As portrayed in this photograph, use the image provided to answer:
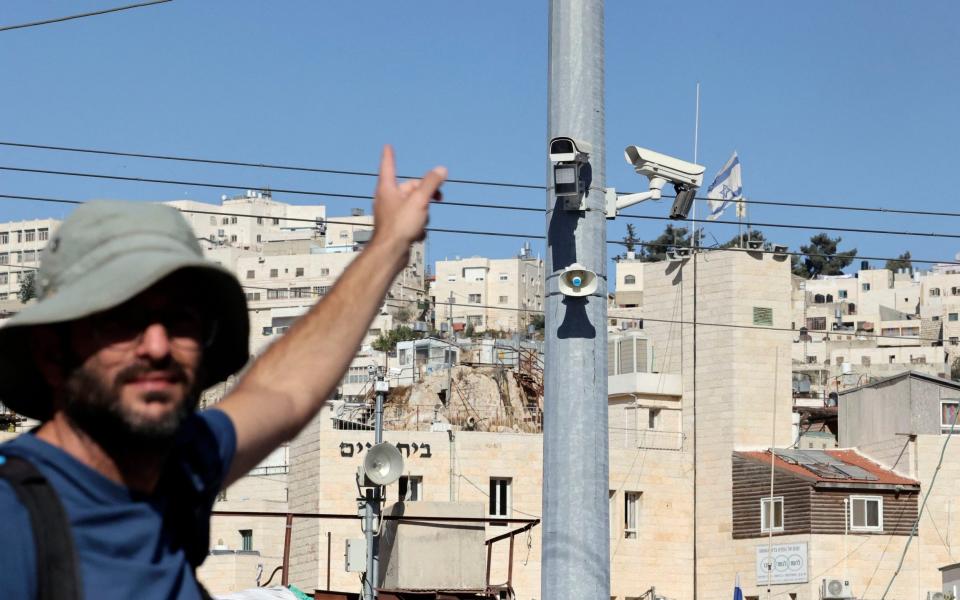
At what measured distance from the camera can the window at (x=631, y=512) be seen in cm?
5256

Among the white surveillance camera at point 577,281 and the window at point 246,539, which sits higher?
the white surveillance camera at point 577,281

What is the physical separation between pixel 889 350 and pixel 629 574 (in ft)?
241

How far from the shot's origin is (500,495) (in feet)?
168

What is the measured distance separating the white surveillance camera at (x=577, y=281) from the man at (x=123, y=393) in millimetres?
7736

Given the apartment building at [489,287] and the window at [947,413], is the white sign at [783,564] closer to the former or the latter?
the window at [947,413]

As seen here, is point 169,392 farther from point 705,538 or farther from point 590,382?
point 705,538

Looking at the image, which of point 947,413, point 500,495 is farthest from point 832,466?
point 500,495

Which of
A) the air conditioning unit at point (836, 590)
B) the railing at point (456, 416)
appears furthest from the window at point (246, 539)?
the air conditioning unit at point (836, 590)

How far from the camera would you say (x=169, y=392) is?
237cm

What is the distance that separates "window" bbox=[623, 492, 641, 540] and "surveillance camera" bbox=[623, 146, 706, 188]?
3754 cm

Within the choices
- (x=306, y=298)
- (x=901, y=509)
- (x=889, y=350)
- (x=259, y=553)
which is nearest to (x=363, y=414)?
(x=259, y=553)

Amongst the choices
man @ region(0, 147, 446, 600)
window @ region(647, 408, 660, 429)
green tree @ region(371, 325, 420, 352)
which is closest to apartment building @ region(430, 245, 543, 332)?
green tree @ region(371, 325, 420, 352)

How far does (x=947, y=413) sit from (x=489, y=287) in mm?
109682

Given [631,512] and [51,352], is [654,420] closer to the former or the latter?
[631,512]
